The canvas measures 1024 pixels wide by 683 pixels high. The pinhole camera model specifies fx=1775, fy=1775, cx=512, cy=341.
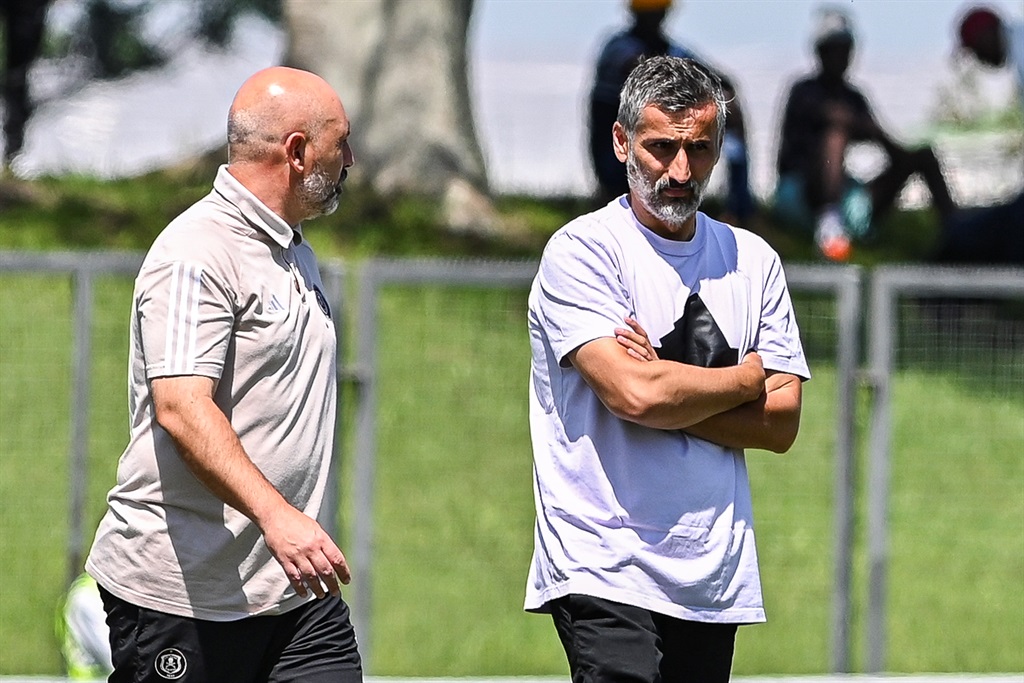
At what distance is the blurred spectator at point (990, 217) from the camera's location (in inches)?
405

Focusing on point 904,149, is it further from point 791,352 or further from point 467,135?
point 791,352

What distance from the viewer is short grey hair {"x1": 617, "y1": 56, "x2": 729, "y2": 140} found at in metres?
3.88

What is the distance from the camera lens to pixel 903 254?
13375 mm

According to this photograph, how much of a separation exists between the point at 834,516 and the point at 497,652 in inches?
54.1

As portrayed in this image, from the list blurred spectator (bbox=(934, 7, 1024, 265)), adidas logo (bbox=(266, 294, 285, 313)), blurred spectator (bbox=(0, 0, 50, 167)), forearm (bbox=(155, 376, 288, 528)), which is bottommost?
forearm (bbox=(155, 376, 288, 528))

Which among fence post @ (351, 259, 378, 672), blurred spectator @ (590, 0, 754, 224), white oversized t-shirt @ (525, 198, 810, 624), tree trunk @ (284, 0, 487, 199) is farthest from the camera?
tree trunk @ (284, 0, 487, 199)

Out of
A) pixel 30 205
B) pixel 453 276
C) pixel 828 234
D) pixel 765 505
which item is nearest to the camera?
pixel 453 276

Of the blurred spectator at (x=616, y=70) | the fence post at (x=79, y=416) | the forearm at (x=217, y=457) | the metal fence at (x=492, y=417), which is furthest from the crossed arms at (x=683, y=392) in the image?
the blurred spectator at (x=616, y=70)

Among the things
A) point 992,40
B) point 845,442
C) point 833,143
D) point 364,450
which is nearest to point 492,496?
point 364,450

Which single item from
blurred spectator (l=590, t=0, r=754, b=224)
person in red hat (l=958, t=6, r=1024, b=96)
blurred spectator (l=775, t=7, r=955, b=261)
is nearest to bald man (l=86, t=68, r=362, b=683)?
blurred spectator (l=590, t=0, r=754, b=224)

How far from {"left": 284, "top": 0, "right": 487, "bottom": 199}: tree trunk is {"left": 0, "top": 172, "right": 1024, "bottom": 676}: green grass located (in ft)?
20.7

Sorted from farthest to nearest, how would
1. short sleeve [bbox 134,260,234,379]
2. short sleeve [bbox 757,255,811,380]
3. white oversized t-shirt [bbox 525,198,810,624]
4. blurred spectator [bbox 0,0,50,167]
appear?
1. blurred spectator [bbox 0,0,50,167]
2. short sleeve [bbox 757,255,811,380]
3. white oversized t-shirt [bbox 525,198,810,624]
4. short sleeve [bbox 134,260,234,379]

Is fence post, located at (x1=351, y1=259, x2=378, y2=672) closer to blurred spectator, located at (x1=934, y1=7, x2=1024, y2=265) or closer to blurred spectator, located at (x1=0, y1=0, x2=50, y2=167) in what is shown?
Result: blurred spectator, located at (x1=934, y1=7, x2=1024, y2=265)

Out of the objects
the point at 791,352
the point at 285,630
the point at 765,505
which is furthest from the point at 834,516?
the point at 285,630
